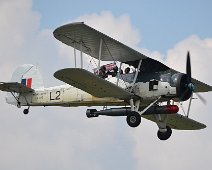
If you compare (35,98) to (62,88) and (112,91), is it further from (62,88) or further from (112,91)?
(112,91)

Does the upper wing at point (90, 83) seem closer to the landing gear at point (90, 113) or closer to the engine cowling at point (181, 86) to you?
the landing gear at point (90, 113)

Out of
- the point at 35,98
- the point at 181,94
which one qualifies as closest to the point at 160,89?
the point at 181,94

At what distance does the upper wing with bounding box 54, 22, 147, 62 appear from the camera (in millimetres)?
21875

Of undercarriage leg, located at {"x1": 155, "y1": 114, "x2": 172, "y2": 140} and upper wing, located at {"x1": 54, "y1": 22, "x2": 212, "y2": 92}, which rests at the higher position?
upper wing, located at {"x1": 54, "y1": 22, "x2": 212, "y2": 92}

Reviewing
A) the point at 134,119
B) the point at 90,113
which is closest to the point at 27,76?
the point at 90,113

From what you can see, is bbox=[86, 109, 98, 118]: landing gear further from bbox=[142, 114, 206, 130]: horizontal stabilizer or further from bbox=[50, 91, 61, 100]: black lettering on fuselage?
bbox=[142, 114, 206, 130]: horizontal stabilizer

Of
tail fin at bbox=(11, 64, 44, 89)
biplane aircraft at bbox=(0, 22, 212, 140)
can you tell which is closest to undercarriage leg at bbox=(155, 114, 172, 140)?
biplane aircraft at bbox=(0, 22, 212, 140)

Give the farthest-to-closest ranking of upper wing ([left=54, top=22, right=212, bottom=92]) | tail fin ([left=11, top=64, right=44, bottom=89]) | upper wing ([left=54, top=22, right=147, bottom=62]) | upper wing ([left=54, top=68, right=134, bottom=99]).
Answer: tail fin ([left=11, top=64, right=44, bottom=89]), upper wing ([left=54, top=22, right=212, bottom=92]), upper wing ([left=54, top=22, right=147, bottom=62]), upper wing ([left=54, top=68, right=134, bottom=99])

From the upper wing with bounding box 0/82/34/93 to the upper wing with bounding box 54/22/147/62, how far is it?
3994 mm

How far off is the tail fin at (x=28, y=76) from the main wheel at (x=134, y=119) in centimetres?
637

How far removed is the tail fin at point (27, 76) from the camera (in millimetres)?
28577

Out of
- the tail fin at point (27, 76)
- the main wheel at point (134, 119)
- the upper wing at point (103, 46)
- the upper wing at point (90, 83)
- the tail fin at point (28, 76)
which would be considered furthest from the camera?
the tail fin at point (27, 76)

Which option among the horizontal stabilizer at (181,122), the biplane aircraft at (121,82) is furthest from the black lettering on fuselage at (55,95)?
the horizontal stabilizer at (181,122)

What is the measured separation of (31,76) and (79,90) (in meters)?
4.69
